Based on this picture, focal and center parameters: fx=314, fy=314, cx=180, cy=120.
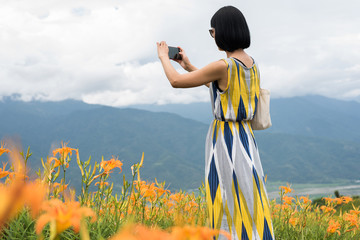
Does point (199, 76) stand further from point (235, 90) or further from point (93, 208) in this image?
point (93, 208)

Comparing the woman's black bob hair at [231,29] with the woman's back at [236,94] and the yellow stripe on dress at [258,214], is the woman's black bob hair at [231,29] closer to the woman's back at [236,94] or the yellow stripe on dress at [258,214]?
the woman's back at [236,94]

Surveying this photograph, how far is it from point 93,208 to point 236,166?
1109mm

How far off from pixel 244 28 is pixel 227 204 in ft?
3.98

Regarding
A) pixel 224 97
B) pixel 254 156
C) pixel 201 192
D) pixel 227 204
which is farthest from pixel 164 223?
pixel 224 97

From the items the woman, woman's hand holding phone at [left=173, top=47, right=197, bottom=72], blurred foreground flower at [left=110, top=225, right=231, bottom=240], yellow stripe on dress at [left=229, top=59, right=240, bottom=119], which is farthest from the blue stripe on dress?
blurred foreground flower at [left=110, top=225, right=231, bottom=240]

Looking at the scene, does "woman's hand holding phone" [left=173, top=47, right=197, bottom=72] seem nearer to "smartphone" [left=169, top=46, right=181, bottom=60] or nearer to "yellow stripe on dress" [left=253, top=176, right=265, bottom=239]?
"smartphone" [left=169, top=46, right=181, bottom=60]

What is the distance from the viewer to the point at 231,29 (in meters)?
2.16

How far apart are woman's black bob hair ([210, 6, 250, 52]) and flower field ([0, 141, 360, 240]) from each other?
1063 millimetres

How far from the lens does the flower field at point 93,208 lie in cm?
45

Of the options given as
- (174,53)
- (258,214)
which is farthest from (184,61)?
(258,214)

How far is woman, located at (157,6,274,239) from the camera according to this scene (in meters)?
2.04

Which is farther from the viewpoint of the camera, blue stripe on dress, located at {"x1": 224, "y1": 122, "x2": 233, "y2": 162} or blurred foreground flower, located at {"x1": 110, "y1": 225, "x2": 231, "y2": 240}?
blue stripe on dress, located at {"x1": 224, "y1": 122, "x2": 233, "y2": 162}

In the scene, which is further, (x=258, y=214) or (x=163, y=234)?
(x=258, y=214)

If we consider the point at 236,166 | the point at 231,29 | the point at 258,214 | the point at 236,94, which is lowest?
the point at 258,214
